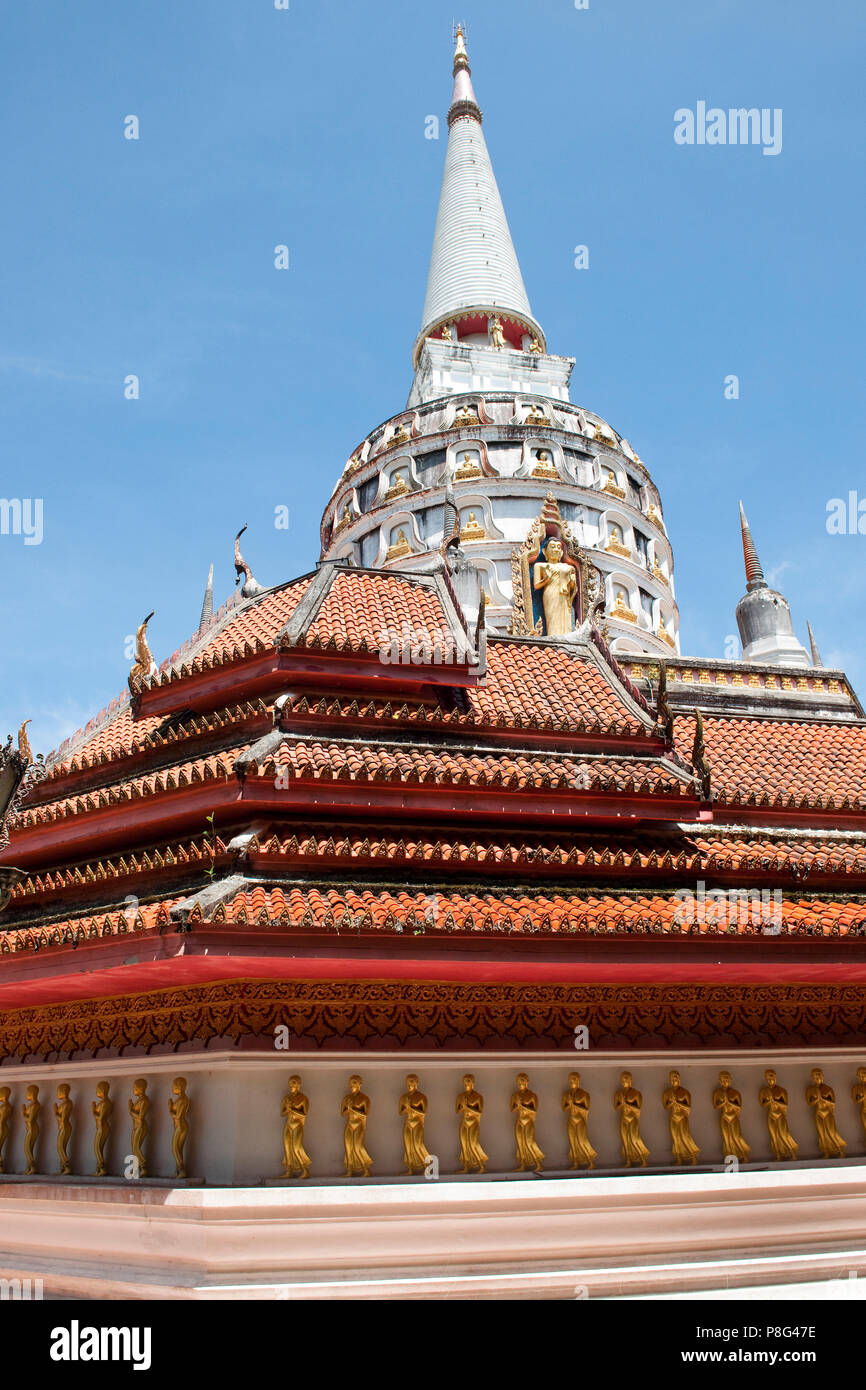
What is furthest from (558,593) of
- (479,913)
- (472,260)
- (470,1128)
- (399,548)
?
(472,260)

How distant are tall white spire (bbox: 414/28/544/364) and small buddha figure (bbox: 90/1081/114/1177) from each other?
3418cm

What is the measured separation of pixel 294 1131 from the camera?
27.5 feet

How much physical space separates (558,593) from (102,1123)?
48.3ft

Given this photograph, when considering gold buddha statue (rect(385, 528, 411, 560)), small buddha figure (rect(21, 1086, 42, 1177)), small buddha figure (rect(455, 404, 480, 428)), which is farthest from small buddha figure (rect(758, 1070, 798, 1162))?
small buddha figure (rect(455, 404, 480, 428))

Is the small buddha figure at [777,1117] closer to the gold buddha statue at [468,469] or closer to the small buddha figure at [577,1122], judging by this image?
Result: the small buddha figure at [577,1122]

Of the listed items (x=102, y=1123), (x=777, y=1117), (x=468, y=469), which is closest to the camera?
(x=102, y=1123)

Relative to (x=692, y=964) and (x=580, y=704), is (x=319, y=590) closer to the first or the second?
(x=580, y=704)

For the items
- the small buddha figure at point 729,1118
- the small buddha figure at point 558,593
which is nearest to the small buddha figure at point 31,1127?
the small buddha figure at point 729,1118

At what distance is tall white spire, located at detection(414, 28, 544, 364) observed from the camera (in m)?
40.7

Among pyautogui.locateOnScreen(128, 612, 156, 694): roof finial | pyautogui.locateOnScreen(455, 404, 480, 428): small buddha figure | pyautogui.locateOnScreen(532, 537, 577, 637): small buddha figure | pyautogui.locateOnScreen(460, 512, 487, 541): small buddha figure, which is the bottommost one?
pyautogui.locateOnScreen(128, 612, 156, 694): roof finial

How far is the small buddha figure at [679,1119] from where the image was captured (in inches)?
372

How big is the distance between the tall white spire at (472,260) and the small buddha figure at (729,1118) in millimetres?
34042

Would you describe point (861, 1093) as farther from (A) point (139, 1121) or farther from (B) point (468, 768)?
(A) point (139, 1121)

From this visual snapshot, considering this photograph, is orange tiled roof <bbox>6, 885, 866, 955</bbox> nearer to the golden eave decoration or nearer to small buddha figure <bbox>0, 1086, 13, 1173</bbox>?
small buddha figure <bbox>0, 1086, 13, 1173</bbox>
